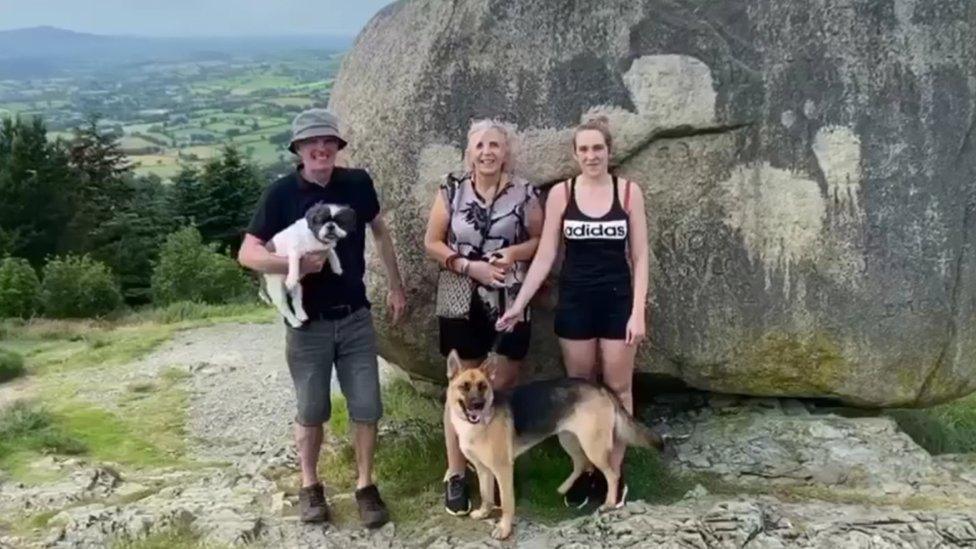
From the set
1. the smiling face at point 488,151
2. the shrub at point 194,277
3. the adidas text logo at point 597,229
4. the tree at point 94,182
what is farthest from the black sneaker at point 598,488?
the tree at point 94,182

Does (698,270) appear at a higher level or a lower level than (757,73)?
lower

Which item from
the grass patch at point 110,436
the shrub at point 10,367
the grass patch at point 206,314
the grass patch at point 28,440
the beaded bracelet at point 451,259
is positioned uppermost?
the beaded bracelet at point 451,259

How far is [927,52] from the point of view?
8961 millimetres

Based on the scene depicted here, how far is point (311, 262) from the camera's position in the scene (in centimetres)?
769

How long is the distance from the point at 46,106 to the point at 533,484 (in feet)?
559

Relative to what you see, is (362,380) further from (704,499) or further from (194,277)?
(194,277)

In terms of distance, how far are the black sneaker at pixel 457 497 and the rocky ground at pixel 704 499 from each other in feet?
0.34

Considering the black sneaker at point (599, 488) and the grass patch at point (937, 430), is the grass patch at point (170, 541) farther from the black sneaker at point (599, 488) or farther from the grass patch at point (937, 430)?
the grass patch at point (937, 430)

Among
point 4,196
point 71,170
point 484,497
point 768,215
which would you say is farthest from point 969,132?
point 71,170

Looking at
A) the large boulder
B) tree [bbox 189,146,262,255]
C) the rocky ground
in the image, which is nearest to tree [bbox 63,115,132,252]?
tree [bbox 189,146,262,255]

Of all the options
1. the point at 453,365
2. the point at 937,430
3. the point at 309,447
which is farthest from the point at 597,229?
the point at 937,430

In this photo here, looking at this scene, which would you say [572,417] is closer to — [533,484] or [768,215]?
[533,484]

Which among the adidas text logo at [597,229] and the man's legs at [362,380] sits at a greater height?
the adidas text logo at [597,229]

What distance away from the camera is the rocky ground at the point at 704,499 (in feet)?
25.8
